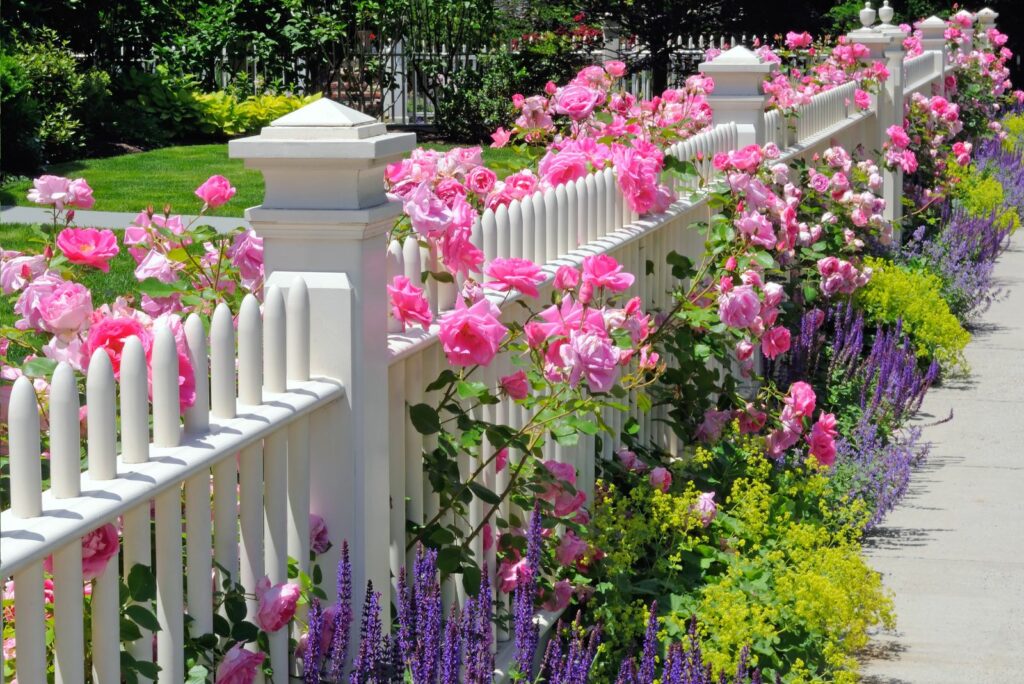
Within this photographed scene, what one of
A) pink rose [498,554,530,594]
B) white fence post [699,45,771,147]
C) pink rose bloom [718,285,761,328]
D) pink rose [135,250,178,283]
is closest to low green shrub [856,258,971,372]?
white fence post [699,45,771,147]

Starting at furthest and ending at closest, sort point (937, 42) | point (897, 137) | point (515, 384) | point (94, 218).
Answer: point (937, 42) → point (94, 218) → point (897, 137) → point (515, 384)

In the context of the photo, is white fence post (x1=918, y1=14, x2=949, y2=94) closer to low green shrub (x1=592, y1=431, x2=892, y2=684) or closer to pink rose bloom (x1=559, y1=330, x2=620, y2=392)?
low green shrub (x1=592, y1=431, x2=892, y2=684)

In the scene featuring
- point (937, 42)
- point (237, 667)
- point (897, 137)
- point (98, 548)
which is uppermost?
point (937, 42)

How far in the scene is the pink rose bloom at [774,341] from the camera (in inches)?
221

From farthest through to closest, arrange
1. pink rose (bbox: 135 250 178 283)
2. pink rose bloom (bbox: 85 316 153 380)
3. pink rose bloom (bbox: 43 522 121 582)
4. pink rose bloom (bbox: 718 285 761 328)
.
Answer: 1. pink rose bloom (bbox: 718 285 761 328)
2. pink rose (bbox: 135 250 178 283)
3. pink rose bloom (bbox: 85 316 153 380)
4. pink rose bloom (bbox: 43 522 121 582)

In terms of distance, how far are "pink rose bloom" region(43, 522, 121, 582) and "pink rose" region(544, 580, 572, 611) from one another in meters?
1.84

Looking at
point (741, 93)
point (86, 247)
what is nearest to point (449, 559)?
point (86, 247)

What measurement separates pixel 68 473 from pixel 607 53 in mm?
21432

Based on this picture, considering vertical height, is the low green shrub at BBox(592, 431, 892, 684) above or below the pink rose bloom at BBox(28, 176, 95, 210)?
below

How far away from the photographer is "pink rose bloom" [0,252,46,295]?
9.93ft

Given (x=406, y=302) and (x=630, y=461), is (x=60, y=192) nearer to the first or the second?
(x=406, y=302)

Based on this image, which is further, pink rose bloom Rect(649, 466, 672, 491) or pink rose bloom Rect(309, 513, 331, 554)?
pink rose bloom Rect(649, 466, 672, 491)

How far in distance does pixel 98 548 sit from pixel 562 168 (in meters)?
2.73

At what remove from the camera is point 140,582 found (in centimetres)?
225
